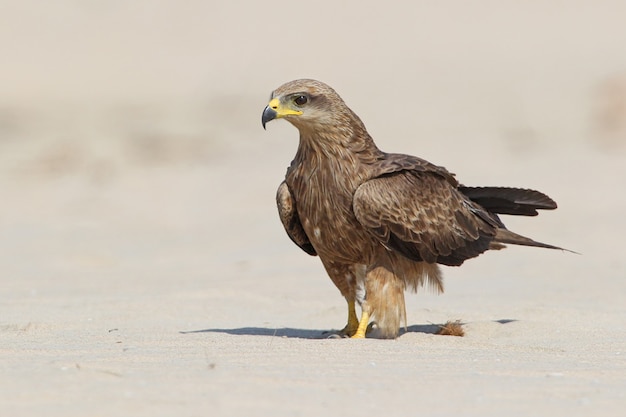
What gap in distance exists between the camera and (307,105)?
7.94 metres

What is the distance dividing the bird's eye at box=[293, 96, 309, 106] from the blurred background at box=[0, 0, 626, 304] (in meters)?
4.74

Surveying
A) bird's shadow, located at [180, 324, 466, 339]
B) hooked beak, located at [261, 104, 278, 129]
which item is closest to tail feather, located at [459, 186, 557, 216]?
bird's shadow, located at [180, 324, 466, 339]

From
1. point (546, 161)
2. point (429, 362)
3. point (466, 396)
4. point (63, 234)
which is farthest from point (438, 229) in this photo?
point (546, 161)

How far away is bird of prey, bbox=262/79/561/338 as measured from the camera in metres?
7.86

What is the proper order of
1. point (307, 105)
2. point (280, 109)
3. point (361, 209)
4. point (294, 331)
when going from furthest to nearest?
point (294, 331)
point (307, 105)
point (280, 109)
point (361, 209)

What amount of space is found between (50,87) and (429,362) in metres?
26.7

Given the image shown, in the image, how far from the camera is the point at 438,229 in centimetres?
826

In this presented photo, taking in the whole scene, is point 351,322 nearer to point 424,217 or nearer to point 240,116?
point 424,217

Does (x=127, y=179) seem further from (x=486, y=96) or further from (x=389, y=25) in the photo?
(x=389, y=25)

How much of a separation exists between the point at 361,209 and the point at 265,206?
34.9 ft

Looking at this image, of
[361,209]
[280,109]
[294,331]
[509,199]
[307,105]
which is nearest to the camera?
[361,209]

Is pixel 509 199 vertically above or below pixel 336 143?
below

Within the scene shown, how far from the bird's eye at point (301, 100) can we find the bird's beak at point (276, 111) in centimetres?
6

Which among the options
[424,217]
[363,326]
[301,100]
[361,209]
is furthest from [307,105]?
[363,326]
